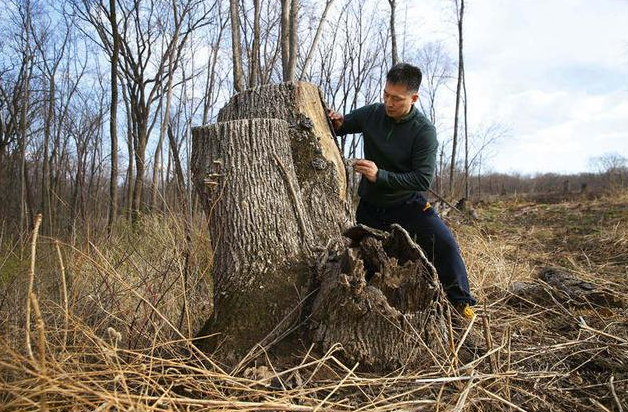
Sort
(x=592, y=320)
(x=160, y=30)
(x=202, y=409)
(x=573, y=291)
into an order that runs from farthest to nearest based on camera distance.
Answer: (x=160, y=30) → (x=573, y=291) → (x=592, y=320) → (x=202, y=409)

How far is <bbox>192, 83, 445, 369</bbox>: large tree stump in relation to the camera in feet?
5.49

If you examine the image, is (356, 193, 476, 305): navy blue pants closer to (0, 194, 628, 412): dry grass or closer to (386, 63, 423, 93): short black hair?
(0, 194, 628, 412): dry grass

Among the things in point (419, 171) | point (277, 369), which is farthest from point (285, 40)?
point (277, 369)

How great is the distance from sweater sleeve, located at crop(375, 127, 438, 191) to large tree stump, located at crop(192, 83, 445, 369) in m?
0.27

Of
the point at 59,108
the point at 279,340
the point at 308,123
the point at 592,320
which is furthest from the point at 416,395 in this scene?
the point at 59,108

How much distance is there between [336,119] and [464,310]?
4.86ft

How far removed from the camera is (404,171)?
2.61 meters

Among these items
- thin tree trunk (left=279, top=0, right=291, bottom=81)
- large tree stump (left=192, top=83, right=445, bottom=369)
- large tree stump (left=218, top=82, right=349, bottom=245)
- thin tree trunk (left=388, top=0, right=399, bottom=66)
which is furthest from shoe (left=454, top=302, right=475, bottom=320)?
thin tree trunk (left=388, top=0, right=399, bottom=66)

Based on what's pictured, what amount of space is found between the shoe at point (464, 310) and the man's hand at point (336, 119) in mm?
1406

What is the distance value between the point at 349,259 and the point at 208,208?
844mm

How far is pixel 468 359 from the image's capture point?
1.84 meters

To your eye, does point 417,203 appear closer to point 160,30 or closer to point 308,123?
point 308,123

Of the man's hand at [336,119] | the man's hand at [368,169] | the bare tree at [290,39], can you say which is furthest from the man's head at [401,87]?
the bare tree at [290,39]

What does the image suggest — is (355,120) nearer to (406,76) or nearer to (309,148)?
(406,76)
